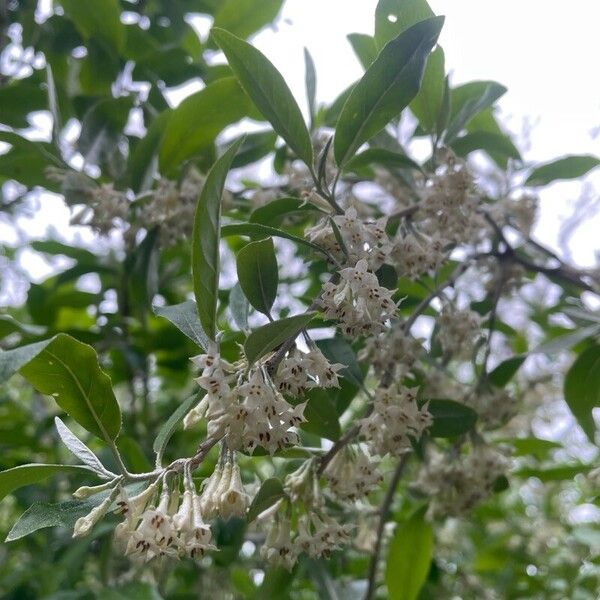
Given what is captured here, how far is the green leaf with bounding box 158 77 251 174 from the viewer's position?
1.62 meters

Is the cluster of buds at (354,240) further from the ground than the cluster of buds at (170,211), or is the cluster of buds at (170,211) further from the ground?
the cluster of buds at (354,240)

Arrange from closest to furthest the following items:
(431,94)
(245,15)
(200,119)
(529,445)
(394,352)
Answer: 1. (394,352)
2. (431,94)
3. (200,119)
4. (529,445)
5. (245,15)

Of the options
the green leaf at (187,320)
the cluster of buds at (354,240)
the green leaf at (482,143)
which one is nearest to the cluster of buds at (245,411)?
the green leaf at (187,320)

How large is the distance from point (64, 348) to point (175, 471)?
0.77 ft

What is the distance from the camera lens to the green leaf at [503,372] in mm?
1663

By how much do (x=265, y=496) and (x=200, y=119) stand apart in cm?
89

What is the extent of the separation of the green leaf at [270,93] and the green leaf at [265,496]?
1.62 feet

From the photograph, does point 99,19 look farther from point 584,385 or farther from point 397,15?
point 584,385

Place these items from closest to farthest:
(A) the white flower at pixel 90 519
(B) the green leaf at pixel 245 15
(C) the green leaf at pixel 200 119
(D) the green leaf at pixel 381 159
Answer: (A) the white flower at pixel 90 519 < (D) the green leaf at pixel 381 159 < (C) the green leaf at pixel 200 119 < (B) the green leaf at pixel 245 15

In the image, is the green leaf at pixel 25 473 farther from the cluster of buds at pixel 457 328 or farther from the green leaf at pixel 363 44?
the green leaf at pixel 363 44

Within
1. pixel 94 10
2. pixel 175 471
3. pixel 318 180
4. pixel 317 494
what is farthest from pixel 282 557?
pixel 94 10

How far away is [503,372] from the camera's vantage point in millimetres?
1665

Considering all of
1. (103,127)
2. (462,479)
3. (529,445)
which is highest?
(103,127)

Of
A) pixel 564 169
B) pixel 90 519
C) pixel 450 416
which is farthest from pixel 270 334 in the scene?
pixel 564 169
